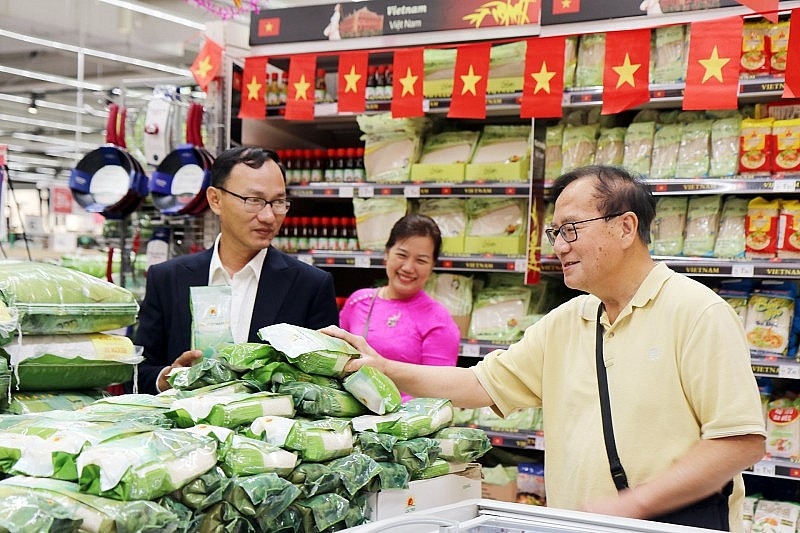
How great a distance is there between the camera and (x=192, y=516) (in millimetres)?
1372

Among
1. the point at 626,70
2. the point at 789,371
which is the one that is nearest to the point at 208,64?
the point at 626,70

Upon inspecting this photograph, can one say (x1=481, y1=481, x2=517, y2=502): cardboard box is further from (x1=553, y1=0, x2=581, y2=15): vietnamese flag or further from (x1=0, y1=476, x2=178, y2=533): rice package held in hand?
(x1=0, y1=476, x2=178, y2=533): rice package held in hand

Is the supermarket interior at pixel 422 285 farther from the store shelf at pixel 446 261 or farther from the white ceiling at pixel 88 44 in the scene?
the white ceiling at pixel 88 44

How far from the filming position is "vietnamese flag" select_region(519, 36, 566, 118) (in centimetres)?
432

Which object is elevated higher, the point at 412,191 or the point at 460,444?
the point at 412,191

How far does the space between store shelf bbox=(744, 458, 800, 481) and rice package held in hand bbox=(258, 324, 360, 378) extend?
285 cm

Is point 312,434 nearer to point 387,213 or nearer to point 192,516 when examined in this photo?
point 192,516

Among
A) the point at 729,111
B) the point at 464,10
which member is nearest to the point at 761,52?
the point at 729,111

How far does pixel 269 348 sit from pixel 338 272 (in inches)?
144

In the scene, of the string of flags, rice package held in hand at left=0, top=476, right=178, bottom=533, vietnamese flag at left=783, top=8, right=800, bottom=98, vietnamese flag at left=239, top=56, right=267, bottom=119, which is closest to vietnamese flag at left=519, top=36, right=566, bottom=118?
the string of flags

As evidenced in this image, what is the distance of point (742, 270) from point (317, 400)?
291 cm

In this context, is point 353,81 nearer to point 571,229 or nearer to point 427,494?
point 571,229

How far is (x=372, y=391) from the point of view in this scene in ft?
6.13

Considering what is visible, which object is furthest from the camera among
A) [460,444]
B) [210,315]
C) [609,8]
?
[609,8]
